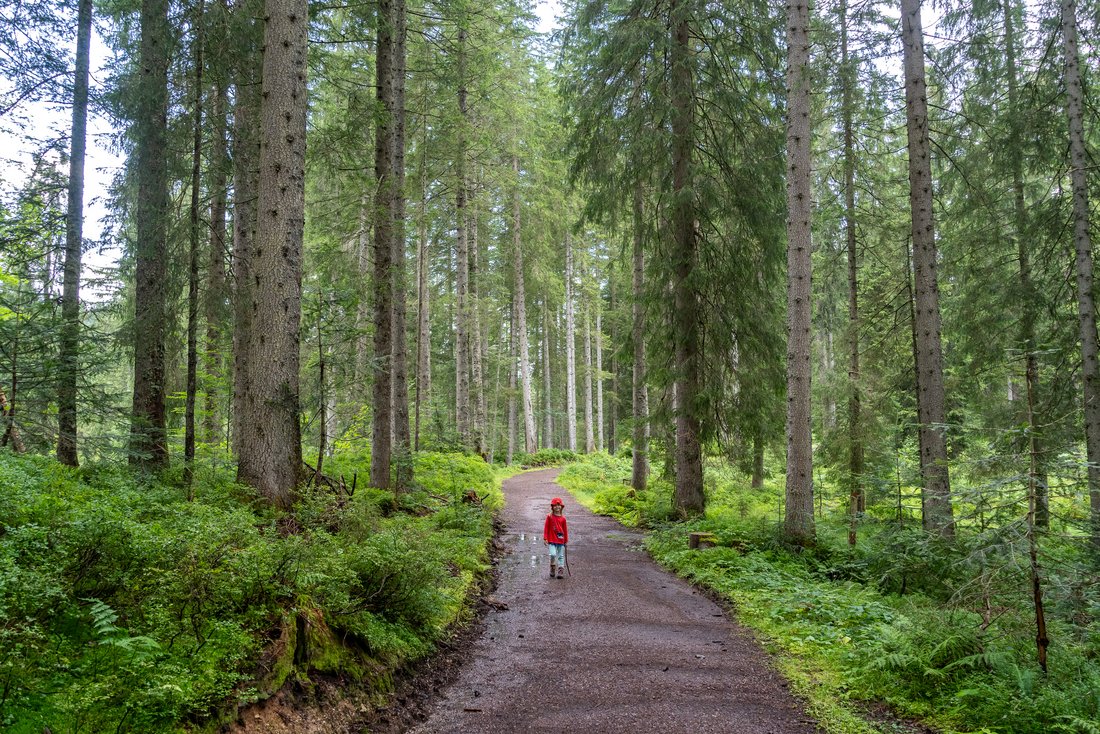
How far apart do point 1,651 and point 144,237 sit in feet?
26.0

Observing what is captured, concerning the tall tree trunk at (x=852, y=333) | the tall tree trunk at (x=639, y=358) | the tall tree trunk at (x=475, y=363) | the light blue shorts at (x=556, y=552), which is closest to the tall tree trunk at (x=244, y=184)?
the light blue shorts at (x=556, y=552)

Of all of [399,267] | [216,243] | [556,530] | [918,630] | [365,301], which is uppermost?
[216,243]

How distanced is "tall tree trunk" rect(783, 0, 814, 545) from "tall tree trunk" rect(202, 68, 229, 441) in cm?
935

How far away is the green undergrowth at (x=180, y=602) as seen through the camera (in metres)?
2.87

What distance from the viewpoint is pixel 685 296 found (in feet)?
40.8

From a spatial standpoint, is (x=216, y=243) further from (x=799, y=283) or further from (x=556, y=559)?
(x=799, y=283)

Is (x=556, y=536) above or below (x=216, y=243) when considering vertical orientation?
below

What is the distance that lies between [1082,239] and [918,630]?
7945 millimetres

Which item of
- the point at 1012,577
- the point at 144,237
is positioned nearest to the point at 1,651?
the point at 1012,577

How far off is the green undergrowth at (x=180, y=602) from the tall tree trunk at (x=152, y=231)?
2.63m

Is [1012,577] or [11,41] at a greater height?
[11,41]

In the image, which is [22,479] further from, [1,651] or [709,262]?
[709,262]

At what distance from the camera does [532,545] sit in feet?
38.4

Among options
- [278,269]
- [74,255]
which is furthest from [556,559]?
[74,255]
